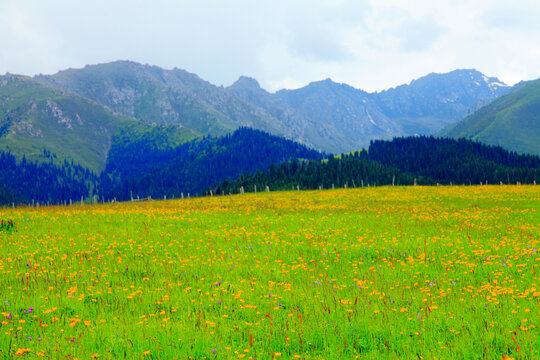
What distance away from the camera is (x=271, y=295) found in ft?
26.1

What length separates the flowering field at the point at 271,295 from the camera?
223 inches

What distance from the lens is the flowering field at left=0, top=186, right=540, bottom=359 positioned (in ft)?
18.6

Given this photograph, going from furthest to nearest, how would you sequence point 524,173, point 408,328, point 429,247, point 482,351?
point 524,173 < point 429,247 < point 408,328 < point 482,351

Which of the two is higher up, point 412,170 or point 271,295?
point 412,170

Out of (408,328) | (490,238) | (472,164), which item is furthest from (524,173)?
(408,328)

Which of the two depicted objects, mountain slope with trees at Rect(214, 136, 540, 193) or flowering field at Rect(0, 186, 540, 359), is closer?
flowering field at Rect(0, 186, 540, 359)

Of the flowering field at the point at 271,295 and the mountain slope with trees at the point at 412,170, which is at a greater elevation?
the mountain slope with trees at the point at 412,170

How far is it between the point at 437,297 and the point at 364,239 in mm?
6508

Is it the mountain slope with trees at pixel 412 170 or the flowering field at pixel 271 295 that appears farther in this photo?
the mountain slope with trees at pixel 412 170

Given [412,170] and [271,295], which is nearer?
[271,295]

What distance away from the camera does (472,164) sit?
6309 inches

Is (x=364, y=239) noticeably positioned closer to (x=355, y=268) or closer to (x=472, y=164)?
(x=355, y=268)

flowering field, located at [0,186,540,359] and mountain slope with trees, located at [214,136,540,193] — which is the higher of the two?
mountain slope with trees, located at [214,136,540,193]

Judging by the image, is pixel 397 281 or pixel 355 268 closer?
pixel 397 281
